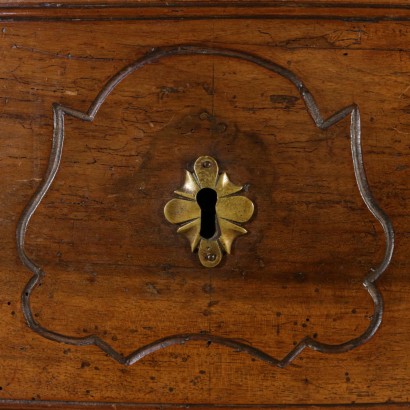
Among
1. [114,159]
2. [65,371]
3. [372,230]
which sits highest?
[114,159]

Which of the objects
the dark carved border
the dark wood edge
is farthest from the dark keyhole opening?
the dark wood edge

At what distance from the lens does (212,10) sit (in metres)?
1.06

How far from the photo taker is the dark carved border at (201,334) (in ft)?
3.48

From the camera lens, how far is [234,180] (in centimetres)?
106

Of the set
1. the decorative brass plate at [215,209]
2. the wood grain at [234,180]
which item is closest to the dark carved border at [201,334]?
the wood grain at [234,180]

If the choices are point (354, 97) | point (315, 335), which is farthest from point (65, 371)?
point (354, 97)

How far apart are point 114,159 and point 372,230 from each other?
490 mm

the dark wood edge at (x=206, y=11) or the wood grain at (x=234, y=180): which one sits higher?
the dark wood edge at (x=206, y=11)

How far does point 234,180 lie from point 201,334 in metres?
0.29

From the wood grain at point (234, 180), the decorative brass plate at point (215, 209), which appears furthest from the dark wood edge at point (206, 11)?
the decorative brass plate at point (215, 209)

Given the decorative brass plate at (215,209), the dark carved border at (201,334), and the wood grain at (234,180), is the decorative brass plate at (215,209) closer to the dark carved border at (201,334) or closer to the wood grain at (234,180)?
the wood grain at (234,180)

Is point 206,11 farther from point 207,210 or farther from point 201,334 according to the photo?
point 201,334

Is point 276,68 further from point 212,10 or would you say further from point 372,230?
point 372,230

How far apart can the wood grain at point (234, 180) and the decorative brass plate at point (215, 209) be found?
0.02 meters
